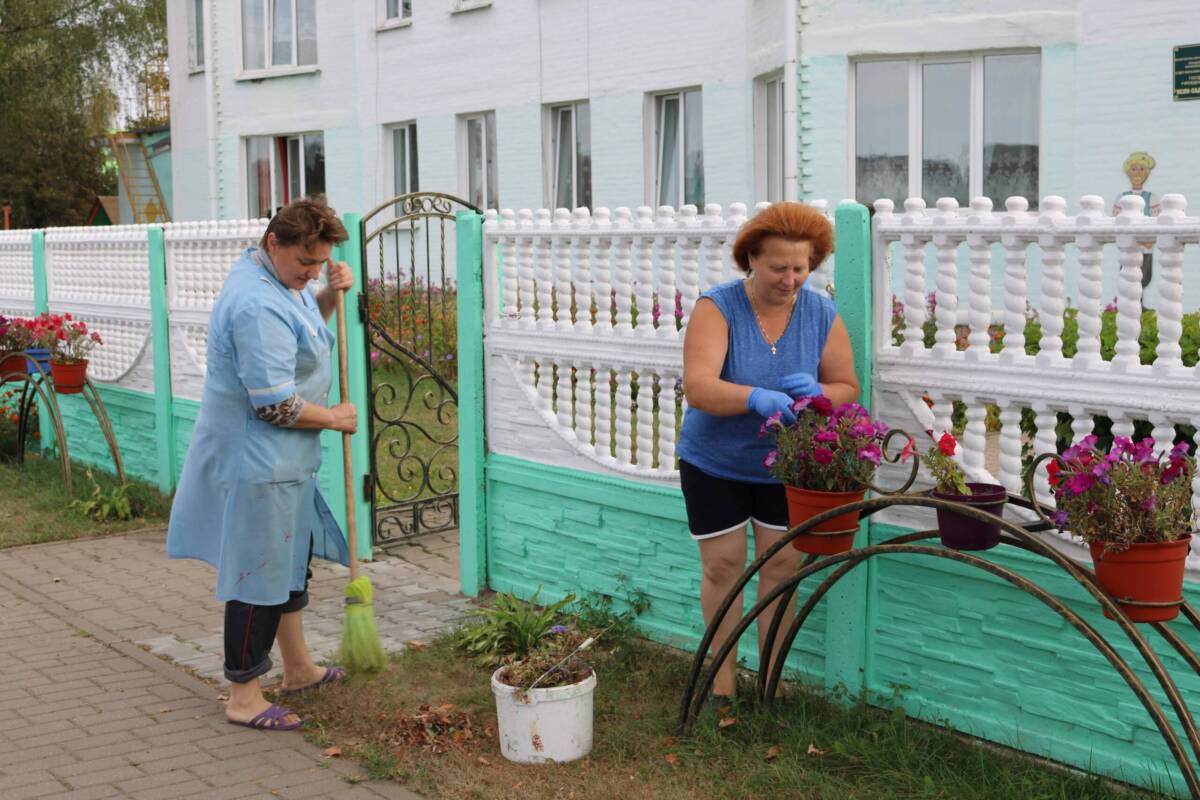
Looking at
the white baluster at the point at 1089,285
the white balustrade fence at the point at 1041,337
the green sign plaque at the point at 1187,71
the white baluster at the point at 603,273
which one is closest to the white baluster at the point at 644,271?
the white baluster at the point at 603,273

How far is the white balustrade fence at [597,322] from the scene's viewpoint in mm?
6105

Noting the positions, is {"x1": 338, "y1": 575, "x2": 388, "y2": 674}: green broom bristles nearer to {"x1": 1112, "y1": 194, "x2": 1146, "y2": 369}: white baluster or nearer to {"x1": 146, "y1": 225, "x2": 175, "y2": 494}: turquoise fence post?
{"x1": 1112, "y1": 194, "x2": 1146, "y2": 369}: white baluster

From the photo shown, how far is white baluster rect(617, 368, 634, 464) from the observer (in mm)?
6438

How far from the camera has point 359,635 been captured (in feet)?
19.1

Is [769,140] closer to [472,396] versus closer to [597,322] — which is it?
[472,396]

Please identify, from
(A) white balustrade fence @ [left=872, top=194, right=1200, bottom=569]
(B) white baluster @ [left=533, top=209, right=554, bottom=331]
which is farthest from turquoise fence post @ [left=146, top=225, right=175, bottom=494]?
(A) white balustrade fence @ [left=872, top=194, right=1200, bottom=569]

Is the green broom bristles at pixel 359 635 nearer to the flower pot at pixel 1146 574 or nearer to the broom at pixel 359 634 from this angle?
the broom at pixel 359 634

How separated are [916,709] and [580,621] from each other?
5.74 ft

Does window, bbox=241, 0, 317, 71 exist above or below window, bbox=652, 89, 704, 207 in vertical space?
above

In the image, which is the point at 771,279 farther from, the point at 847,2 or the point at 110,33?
the point at 110,33

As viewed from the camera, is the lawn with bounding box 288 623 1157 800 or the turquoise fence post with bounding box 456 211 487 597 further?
the turquoise fence post with bounding box 456 211 487 597

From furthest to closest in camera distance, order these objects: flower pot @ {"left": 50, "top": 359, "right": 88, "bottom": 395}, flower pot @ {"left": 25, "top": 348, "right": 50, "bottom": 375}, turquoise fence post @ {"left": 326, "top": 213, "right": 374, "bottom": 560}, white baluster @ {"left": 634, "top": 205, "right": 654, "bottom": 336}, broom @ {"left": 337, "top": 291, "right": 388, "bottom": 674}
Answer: flower pot @ {"left": 25, "top": 348, "right": 50, "bottom": 375}
flower pot @ {"left": 50, "top": 359, "right": 88, "bottom": 395}
turquoise fence post @ {"left": 326, "top": 213, "right": 374, "bottom": 560}
white baluster @ {"left": 634, "top": 205, "right": 654, "bottom": 336}
broom @ {"left": 337, "top": 291, "right": 388, "bottom": 674}

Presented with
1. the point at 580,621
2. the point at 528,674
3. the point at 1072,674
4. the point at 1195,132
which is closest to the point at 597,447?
the point at 580,621

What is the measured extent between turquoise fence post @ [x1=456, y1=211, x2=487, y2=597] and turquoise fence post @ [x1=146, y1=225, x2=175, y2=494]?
3.61 meters
